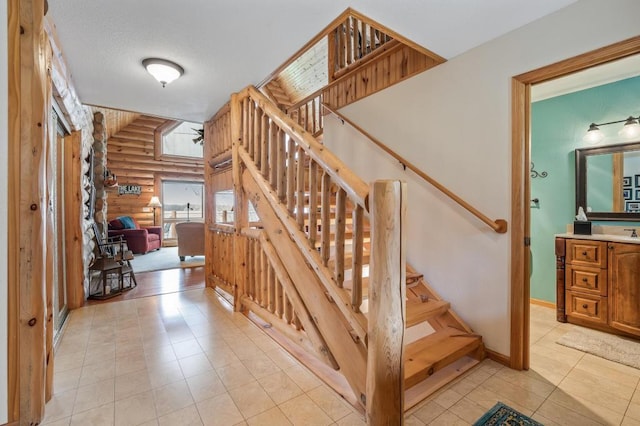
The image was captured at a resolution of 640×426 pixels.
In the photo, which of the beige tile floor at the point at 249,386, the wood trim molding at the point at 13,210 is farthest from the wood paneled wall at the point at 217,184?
the wood trim molding at the point at 13,210

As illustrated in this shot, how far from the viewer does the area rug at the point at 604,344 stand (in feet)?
7.27

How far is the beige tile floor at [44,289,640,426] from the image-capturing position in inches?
62.7

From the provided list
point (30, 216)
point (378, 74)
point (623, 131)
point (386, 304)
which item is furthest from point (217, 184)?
point (623, 131)

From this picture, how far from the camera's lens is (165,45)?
230 cm

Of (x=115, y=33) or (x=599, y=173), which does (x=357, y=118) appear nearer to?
(x=115, y=33)

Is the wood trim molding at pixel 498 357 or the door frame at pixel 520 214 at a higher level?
the door frame at pixel 520 214

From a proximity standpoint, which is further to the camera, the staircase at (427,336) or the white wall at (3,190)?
the staircase at (427,336)

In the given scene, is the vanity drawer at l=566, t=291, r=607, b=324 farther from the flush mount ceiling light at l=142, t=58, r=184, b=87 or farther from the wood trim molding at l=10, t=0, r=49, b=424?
the flush mount ceiling light at l=142, t=58, r=184, b=87

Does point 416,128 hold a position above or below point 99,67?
below

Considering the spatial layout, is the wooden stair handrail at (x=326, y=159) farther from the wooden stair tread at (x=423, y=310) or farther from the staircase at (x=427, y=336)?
the wooden stair tread at (x=423, y=310)

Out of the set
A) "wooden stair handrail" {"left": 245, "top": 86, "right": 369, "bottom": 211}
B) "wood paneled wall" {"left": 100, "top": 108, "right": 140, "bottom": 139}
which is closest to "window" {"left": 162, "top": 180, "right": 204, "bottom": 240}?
"wood paneled wall" {"left": 100, "top": 108, "right": 140, "bottom": 139}

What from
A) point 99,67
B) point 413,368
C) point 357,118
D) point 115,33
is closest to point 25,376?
point 413,368

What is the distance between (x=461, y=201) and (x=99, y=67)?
129 inches

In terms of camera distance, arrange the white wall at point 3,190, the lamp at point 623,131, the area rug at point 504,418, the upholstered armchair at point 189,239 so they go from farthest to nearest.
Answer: the upholstered armchair at point 189,239
the lamp at point 623,131
the area rug at point 504,418
the white wall at point 3,190
